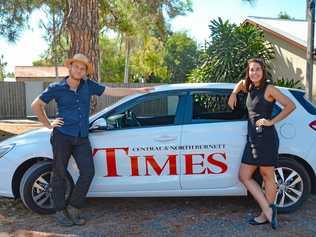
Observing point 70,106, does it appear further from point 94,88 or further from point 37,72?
point 37,72

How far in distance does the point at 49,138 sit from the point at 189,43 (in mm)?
50689

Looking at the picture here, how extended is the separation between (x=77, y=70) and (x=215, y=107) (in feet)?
5.69

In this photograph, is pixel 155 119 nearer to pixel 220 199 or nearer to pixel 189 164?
pixel 189 164

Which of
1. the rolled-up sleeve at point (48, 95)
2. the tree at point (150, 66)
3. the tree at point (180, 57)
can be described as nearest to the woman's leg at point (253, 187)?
the rolled-up sleeve at point (48, 95)

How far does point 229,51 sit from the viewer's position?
15070 mm

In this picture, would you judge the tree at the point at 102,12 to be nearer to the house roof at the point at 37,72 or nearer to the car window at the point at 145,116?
the car window at the point at 145,116

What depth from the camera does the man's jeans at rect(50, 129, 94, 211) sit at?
490 cm

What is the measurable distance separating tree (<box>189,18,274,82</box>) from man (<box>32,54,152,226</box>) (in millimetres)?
10441

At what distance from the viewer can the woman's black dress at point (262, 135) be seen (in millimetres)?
4770

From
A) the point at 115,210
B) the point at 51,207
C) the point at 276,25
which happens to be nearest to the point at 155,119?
the point at 115,210

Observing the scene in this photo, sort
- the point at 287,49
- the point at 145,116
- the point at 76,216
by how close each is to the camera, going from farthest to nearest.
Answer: the point at 287,49 → the point at 145,116 → the point at 76,216

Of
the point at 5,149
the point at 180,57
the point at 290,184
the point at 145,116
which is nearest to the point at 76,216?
the point at 5,149

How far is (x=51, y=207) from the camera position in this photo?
5.39 m

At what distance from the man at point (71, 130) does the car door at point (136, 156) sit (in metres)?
0.28
